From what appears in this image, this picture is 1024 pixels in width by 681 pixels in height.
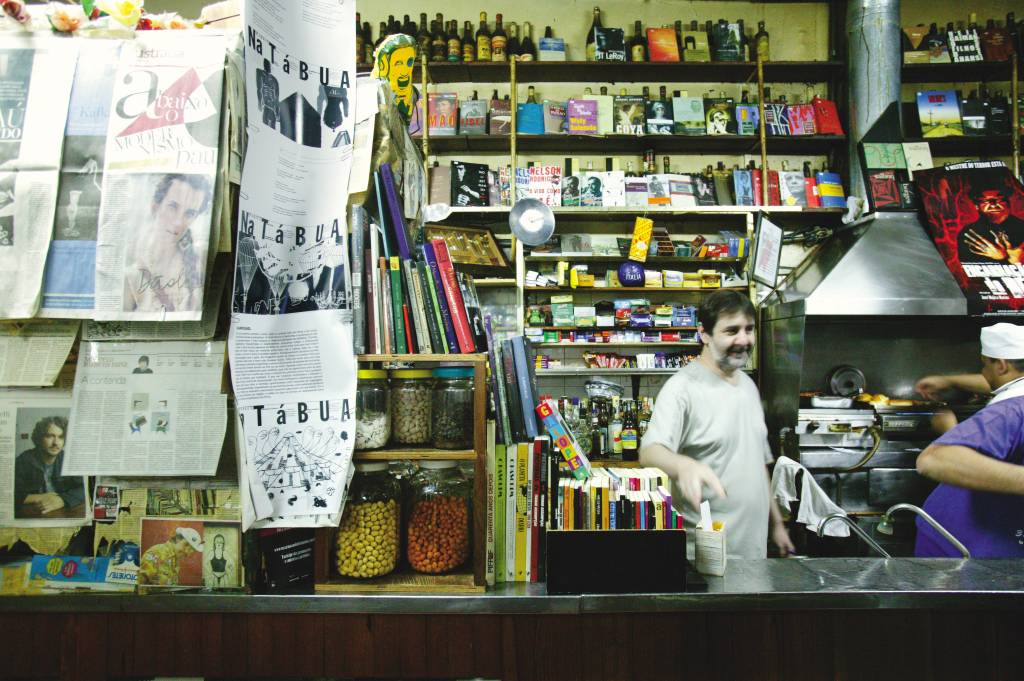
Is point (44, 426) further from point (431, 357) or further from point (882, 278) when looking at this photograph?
point (882, 278)

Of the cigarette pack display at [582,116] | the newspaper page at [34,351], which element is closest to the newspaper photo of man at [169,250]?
the newspaper page at [34,351]

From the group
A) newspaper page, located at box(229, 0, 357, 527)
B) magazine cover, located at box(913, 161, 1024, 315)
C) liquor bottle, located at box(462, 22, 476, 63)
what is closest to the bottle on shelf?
liquor bottle, located at box(462, 22, 476, 63)

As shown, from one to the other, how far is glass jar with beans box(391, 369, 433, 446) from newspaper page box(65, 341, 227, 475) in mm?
383

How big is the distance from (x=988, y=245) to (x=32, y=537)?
17.4 ft

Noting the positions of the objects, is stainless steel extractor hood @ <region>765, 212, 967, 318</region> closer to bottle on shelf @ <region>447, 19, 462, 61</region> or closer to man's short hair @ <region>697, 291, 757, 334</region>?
man's short hair @ <region>697, 291, 757, 334</region>

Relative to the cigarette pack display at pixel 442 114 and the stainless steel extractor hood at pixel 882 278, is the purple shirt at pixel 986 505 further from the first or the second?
the cigarette pack display at pixel 442 114

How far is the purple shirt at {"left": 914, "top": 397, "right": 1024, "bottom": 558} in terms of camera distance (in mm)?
1644

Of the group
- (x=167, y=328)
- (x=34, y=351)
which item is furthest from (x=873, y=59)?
(x=34, y=351)

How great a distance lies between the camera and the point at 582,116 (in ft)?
15.6

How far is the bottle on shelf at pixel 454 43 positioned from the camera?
15.7ft

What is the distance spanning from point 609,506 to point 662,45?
4670mm

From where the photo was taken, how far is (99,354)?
4.21 feet

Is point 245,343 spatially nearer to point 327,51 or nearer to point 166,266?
point 166,266

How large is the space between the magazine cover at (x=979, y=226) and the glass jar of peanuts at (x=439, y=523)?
397cm
